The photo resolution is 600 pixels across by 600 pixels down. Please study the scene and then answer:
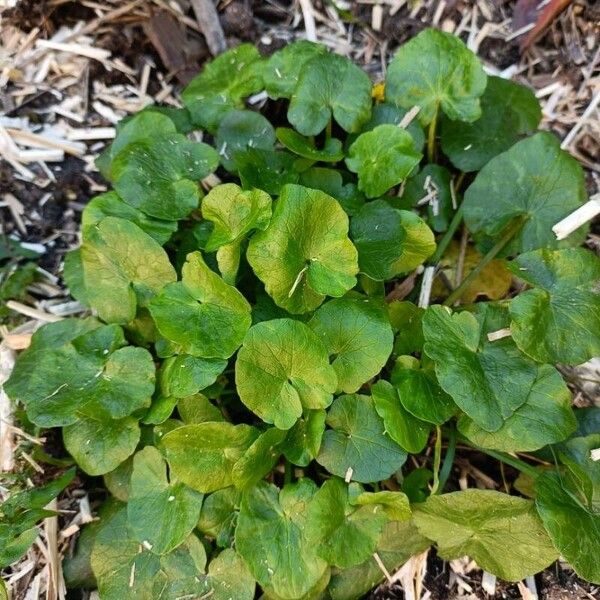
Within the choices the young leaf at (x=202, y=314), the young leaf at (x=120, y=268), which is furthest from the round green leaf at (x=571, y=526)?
the young leaf at (x=120, y=268)

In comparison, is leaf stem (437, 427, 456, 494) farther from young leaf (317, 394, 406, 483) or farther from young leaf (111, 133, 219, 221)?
young leaf (111, 133, 219, 221)

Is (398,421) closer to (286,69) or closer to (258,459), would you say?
(258,459)

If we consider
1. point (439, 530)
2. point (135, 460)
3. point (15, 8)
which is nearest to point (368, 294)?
point (439, 530)

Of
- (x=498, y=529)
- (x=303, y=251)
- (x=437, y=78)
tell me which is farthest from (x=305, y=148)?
(x=498, y=529)

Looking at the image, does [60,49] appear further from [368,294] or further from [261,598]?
[261,598]

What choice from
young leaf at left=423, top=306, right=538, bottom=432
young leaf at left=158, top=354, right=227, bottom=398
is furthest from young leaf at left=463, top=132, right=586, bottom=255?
young leaf at left=158, top=354, right=227, bottom=398
